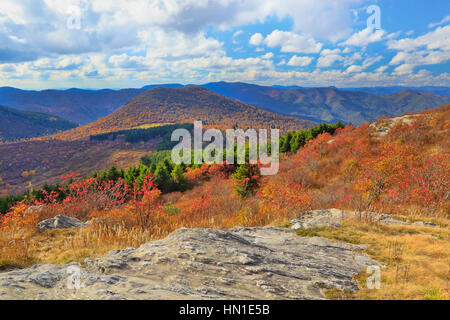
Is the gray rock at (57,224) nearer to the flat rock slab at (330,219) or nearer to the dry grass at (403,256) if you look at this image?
the flat rock slab at (330,219)

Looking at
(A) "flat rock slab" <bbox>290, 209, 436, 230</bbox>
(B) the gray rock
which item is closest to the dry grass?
(A) "flat rock slab" <bbox>290, 209, 436, 230</bbox>

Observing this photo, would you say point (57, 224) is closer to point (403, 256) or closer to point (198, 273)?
point (198, 273)

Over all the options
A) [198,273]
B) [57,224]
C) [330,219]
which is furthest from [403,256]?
[57,224]

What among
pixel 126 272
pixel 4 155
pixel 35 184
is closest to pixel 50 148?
pixel 4 155

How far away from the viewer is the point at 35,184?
129 meters

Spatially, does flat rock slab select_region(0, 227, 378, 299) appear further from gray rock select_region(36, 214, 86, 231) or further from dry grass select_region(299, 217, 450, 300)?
gray rock select_region(36, 214, 86, 231)

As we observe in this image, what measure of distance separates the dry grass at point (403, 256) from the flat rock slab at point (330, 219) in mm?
403

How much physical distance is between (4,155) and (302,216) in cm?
24368

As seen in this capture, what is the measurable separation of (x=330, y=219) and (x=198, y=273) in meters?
6.81

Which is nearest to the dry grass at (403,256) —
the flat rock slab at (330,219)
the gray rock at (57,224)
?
the flat rock slab at (330,219)

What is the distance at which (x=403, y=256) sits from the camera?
581cm

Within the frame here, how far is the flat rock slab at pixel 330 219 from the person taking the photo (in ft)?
28.7

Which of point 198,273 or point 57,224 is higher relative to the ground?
point 198,273
